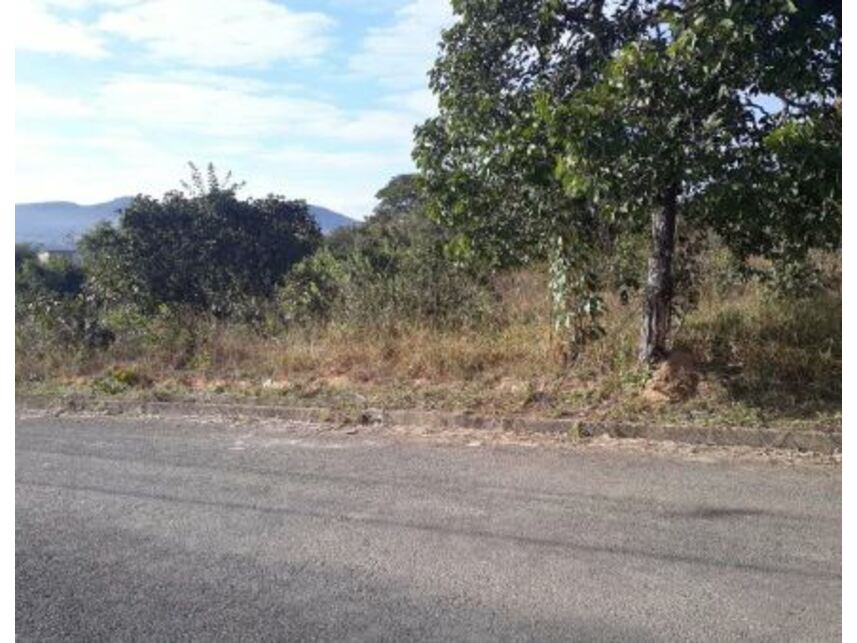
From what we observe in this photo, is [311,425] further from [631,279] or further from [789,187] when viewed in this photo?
[789,187]

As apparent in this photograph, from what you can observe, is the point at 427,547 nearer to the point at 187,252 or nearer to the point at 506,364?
the point at 506,364

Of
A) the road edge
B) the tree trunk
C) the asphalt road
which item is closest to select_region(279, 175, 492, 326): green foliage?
the road edge

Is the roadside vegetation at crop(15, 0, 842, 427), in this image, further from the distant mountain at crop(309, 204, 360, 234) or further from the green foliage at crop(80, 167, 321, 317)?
the distant mountain at crop(309, 204, 360, 234)

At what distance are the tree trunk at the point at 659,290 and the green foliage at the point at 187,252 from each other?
8033 millimetres

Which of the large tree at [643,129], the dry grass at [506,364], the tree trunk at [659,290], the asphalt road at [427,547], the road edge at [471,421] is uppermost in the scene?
the large tree at [643,129]

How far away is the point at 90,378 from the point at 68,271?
10695 mm

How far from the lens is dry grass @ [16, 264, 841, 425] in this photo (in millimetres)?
6699

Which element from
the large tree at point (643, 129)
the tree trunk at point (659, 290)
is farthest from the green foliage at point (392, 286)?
the tree trunk at point (659, 290)

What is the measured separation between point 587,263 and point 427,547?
3.71m

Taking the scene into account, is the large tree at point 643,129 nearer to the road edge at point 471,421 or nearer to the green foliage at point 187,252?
the road edge at point 471,421

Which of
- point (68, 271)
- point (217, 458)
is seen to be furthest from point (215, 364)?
point (68, 271)

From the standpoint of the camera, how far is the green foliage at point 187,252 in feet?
46.8

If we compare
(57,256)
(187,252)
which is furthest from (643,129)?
(57,256)

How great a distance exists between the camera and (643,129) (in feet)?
19.0
